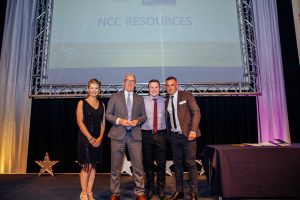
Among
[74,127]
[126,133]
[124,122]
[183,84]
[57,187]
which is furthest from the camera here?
[74,127]

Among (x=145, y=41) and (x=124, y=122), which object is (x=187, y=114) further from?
(x=145, y=41)

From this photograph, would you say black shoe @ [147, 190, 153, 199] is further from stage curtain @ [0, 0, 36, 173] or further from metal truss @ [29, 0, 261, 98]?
stage curtain @ [0, 0, 36, 173]

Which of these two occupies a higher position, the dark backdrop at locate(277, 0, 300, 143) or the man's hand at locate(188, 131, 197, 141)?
the dark backdrop at locate(277, 0, 300, 143)

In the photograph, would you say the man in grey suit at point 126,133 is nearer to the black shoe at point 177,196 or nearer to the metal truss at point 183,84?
the black shoe at point 177,196

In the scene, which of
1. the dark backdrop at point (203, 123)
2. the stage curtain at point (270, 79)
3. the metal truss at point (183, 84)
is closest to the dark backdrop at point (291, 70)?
the dark backdrop at point (203, 123)

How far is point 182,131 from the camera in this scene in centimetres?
291

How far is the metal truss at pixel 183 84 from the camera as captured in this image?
4.37 m

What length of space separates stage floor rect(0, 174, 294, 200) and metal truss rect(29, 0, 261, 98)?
142cm

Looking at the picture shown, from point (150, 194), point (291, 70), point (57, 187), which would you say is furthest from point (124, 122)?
point (291, 70)

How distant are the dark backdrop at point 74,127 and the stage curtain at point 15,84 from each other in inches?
6.6

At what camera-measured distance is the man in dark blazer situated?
2865mm

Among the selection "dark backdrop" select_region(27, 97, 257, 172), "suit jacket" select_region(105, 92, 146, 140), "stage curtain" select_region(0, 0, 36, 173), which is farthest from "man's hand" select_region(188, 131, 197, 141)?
"stage curtain" select_region(0, 0, 36, 173)

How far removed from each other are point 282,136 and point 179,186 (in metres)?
2.68

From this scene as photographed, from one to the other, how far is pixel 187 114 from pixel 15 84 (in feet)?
11.4
